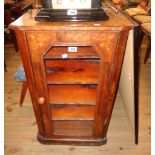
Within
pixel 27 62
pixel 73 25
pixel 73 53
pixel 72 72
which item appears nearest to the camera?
pixel 73 25

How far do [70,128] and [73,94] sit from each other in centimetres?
28

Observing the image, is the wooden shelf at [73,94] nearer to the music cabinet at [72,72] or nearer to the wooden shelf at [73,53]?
the music cabinet at [72,72]

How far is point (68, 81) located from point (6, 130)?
78cm

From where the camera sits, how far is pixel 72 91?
5.03 ft

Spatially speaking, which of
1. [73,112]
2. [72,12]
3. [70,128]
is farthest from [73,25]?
[70,128]

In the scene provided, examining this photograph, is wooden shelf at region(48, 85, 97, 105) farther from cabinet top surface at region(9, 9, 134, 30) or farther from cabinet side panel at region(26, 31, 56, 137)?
cabinet top surface at region(9, 9, 134, 30)

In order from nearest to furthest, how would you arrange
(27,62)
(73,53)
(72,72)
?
(27,62) < (73,53) < (72,72)

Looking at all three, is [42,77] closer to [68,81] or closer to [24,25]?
[68,81]

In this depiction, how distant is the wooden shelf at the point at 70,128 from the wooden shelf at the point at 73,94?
0.75 ft

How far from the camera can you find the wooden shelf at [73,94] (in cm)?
145

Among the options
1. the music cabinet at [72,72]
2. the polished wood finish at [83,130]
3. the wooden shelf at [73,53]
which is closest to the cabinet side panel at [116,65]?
the music cabinet at [72,72]

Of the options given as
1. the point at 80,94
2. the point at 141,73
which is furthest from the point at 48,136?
the point at 141,73

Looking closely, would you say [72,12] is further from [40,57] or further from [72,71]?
[72,71]

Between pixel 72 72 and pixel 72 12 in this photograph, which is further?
pixel 72 72
